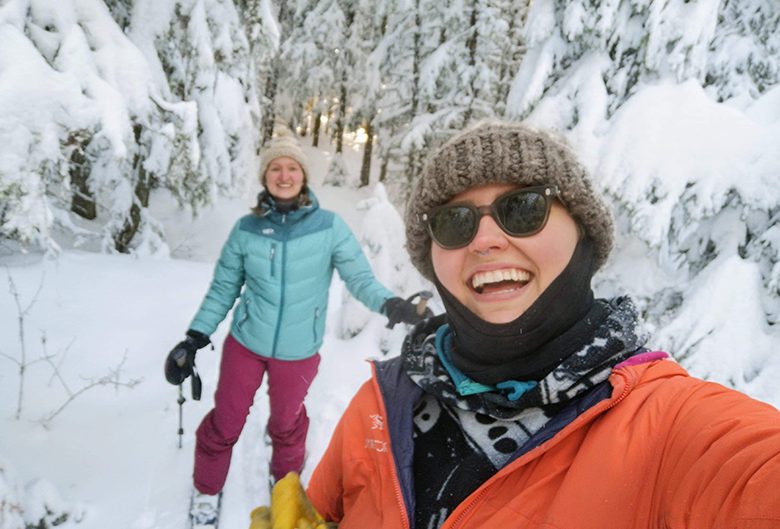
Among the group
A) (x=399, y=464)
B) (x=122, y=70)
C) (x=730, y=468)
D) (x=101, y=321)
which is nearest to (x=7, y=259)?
(x=101, y=321)

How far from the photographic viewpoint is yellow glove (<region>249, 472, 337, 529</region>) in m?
1.41

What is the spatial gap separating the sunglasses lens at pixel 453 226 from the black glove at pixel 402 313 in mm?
1581

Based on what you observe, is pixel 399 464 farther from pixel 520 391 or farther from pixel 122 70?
pixel 122 70

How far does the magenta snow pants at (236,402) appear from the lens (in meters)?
3.06

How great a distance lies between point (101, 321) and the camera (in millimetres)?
5723

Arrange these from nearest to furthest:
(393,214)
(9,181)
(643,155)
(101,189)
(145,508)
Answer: (9,181)
(145,508)
(643,155)
(393,214)
(101,189)

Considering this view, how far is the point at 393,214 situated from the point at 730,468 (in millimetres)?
7033

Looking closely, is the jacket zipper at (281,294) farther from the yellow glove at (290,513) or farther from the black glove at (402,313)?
the yellow glove at (290,513)

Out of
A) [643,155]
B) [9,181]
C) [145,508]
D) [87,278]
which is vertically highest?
[643,155]

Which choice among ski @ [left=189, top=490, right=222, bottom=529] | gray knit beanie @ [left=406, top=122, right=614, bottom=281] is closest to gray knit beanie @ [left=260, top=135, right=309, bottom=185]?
gray knit beanie @ [left=406, top=122, right=614, bottom=281]

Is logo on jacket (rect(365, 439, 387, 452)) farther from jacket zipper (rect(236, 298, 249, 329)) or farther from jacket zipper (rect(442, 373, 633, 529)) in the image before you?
jacket zipper (rect(236, 298, 249, 329))

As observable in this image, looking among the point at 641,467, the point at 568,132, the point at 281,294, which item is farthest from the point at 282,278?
the point at 568,132

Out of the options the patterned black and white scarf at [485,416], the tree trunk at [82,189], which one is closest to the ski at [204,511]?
the patterned black and white scarf at [485,416]

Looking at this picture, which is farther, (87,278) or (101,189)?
A: (101,189)
